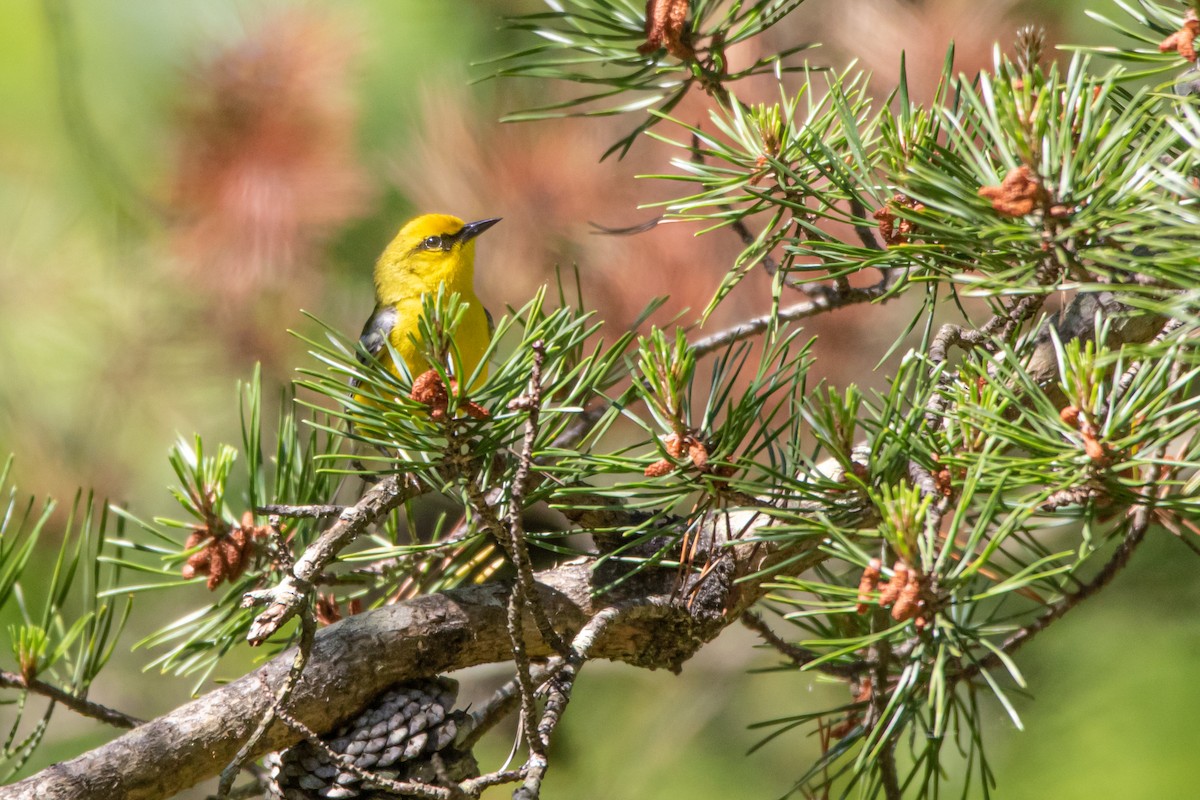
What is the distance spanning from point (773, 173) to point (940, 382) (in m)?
0.28

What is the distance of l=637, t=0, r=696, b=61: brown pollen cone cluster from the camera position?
1074mm

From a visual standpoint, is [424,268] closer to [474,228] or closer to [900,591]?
[474,228]

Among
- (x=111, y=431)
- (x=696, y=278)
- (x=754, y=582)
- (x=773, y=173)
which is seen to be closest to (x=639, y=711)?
(x=696, y=278)

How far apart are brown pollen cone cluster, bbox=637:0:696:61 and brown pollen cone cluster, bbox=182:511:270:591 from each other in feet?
2.23

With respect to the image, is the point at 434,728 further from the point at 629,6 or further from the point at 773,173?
the point at 629,6

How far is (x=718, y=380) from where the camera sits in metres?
0.95

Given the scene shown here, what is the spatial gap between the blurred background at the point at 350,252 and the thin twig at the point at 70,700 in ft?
3.44

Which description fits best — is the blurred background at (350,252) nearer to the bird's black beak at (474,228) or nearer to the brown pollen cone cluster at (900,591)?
the bird's black beak at (474,228)

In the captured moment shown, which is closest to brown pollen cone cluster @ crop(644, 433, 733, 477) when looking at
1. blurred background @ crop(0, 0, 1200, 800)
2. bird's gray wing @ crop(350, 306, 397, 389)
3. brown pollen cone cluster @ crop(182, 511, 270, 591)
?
brown pollen cone cluster @ crop(182, 511, 270, 591)

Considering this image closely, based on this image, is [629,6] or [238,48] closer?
[629,6]

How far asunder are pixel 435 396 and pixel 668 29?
0.50 meters

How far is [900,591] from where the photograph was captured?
0.67 m

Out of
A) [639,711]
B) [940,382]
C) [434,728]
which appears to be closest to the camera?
[940,382]

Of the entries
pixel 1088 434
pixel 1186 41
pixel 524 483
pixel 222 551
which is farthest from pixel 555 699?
pixel 1186 41
